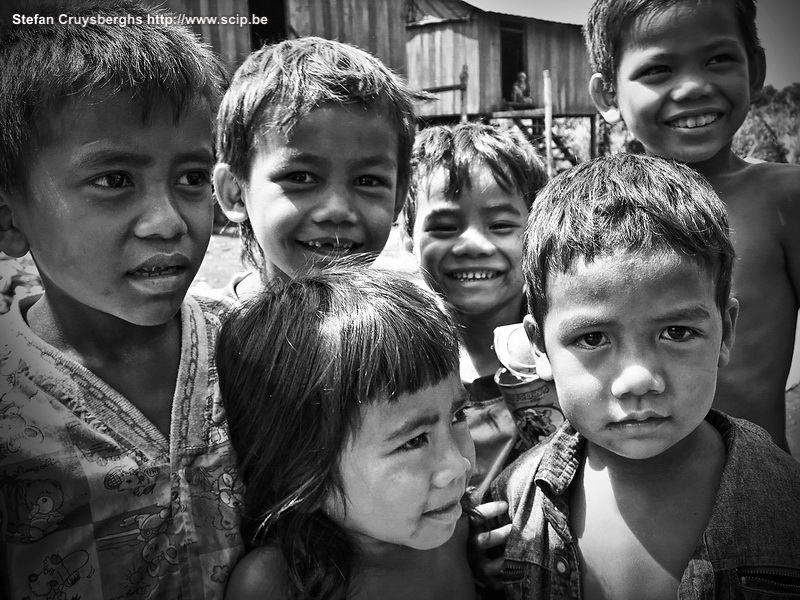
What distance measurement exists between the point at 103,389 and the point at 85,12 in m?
0.83

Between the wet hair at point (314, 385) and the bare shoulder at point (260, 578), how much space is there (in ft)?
0.07

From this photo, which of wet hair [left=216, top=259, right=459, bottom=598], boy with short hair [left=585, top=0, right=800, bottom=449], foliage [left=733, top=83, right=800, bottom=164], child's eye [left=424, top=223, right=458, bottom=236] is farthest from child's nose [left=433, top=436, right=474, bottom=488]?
foliage [left=733, top=83, right=800, bottom=164]

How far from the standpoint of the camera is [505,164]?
223cm

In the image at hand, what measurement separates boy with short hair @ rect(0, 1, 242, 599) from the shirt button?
0.72 meters

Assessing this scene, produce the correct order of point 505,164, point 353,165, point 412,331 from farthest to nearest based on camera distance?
point 505,164, point 353,165, point 412,331

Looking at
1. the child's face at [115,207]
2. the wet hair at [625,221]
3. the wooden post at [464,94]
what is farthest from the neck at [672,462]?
the wooden post at [464,94]

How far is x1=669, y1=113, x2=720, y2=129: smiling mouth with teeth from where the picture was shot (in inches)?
80.2

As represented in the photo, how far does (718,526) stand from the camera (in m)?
1.46

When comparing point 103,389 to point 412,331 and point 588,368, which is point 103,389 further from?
point 588,368

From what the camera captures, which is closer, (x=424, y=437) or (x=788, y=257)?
(x=424, y=437)

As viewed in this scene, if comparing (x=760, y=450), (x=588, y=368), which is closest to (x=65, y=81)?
(x=588, y=368)

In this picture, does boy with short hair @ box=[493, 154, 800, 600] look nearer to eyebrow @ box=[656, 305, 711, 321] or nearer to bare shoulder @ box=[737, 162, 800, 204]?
eyebrow @ box=[656, 305, 711, 321]

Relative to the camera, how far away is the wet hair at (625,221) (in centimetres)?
145

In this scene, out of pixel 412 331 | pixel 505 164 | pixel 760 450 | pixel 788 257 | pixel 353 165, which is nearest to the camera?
pixel 412 331
